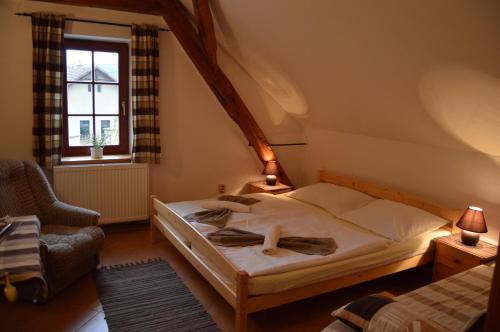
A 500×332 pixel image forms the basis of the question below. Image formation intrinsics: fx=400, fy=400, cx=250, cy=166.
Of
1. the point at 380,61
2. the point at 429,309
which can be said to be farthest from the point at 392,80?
the point at 429,309

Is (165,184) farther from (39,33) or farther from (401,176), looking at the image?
(401,176)

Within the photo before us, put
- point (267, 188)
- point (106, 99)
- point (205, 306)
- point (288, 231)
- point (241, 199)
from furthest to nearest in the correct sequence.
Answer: point (267, 188), point (106, 99), point (241, 199), point (288, 231), point (205, 306)

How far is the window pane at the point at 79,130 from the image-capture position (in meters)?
3.94

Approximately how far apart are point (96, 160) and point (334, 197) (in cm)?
233

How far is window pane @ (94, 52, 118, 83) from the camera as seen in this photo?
396cm

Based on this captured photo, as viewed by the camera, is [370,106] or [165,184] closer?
[370,106]

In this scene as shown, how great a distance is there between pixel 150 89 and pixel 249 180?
1590 mm

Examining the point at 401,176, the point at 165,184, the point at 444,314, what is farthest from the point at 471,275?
the point at 165,184

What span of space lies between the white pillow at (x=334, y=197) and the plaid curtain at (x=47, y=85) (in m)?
2.37

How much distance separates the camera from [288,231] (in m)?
3.05

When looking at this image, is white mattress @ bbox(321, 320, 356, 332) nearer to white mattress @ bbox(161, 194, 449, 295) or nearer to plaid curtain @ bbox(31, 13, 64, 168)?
white mattress @ bbox(161, 194, 449, 295)

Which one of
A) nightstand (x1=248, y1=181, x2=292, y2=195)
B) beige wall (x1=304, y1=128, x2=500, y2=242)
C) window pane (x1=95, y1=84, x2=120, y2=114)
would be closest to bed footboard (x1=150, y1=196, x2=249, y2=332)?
window pane (x1=95, y1=84, x2=120, y2=114)

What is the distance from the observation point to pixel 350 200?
364 centimetres

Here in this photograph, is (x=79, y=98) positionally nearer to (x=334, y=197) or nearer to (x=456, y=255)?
(x=334, y=197)
